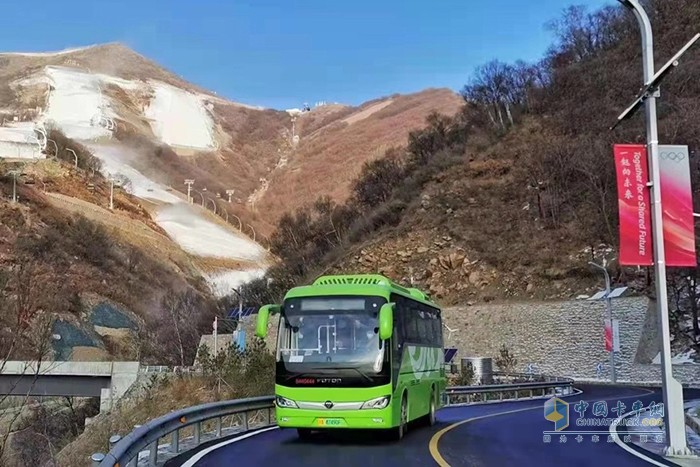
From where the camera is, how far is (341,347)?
13.8 meters

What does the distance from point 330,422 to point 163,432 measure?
10.7 ft

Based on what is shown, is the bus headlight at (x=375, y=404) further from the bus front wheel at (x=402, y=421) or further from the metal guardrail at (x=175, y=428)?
the metal guardrail at (x=175, y=428)

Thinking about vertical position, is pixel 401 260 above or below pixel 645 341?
above

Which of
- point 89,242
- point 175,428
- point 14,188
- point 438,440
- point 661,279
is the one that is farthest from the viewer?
point 14,188

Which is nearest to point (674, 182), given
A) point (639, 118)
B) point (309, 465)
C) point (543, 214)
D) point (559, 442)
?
point (559, 442)

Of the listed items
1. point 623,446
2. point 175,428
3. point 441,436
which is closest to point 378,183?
point 441,436

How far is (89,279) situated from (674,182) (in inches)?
3777

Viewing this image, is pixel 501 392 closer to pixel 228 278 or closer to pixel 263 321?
pixel 263 321

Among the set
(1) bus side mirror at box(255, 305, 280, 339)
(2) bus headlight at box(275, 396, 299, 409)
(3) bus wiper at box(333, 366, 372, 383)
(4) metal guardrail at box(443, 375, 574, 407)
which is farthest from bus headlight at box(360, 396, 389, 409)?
(4) metal guardrail at box(443, 375, 574, 407)

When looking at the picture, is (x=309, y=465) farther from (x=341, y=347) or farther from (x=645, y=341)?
(x=645, y=341)

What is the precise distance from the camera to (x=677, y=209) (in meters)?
12.9

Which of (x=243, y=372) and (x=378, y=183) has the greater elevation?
(x=378, y=183)

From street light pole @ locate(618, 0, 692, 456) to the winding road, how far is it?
25.2 inches

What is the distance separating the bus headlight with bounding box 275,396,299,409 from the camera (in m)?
13.5
